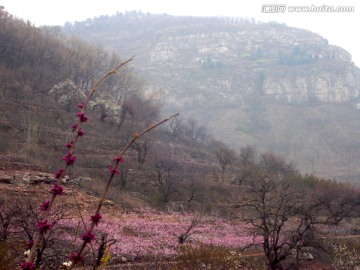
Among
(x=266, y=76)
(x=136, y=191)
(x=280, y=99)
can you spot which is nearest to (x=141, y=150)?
(x=136, y=191)

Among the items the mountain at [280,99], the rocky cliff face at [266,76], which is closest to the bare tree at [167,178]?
the mountain at [280,99]

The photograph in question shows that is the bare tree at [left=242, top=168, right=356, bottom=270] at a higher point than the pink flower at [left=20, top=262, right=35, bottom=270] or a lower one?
lower

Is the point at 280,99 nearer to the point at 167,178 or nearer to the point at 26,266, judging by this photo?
the point at 167,178

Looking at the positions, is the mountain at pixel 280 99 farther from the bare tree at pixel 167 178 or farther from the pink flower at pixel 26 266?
the pink flower at pixel 26 266

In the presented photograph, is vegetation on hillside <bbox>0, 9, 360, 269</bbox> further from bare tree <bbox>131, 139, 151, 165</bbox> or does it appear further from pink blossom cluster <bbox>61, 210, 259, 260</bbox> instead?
bare tree <bbox>131, 139, 151, 165</bbox>

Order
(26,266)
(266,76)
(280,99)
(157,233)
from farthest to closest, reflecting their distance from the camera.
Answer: (266,76), (280,99), (157,233), (26,266)

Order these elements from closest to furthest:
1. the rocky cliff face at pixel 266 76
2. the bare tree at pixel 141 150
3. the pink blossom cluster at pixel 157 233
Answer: the pink blossom cluster at pixel 157 233 < the bare tree at pixel 141 150 < the rocky cliff face at pixel 266 76

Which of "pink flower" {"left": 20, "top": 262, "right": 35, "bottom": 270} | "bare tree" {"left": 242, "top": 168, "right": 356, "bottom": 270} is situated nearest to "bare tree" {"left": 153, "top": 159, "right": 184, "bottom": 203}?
"bare tree" {"left": 242, "top": 168, "right": 356, "bottom": 270}

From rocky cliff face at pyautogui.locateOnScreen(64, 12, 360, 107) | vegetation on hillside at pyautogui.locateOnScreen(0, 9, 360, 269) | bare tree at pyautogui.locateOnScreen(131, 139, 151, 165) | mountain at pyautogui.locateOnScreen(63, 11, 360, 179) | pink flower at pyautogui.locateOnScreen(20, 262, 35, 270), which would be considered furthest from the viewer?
rocky cliff face at pyautogui.locateOnScreen(64, 12, 360, 107)

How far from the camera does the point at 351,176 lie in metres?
85.0

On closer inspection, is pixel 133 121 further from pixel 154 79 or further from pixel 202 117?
pixel 154 79

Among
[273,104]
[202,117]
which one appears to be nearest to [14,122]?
[202,117]

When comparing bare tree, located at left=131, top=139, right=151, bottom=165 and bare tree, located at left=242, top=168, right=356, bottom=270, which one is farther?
bare tree, located at left=131, top=139, right=151, bottom=165

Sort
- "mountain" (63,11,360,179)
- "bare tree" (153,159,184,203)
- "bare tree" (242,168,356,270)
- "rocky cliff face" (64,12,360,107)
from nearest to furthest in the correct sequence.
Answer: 1. "bare tree" (242,168,356,270)
2. "bare tree" (153,159,184,203)
3. "mountain" (63,11,360,179)
4. "rocky cliff face" (64,12,360,107)
